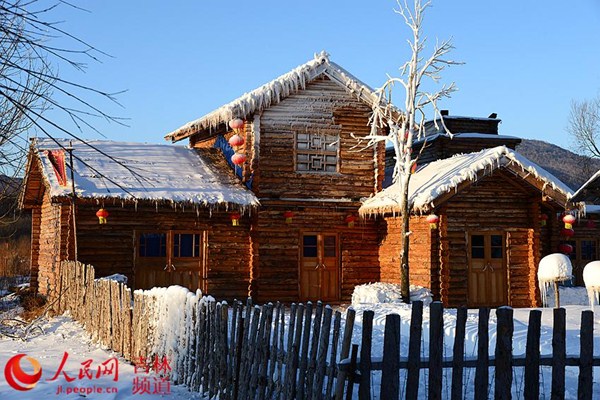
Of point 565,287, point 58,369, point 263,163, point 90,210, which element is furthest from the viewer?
point 565,287

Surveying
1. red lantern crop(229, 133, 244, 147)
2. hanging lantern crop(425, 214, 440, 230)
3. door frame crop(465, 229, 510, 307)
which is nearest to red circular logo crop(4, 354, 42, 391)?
red lantern crop(229, 133, 244, 147)

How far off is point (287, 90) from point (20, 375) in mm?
12429

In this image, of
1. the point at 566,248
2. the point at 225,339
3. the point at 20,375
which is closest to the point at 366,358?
the point at 225,339

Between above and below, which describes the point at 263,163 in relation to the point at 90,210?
above

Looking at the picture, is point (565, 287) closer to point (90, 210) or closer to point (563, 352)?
point (90, 210)

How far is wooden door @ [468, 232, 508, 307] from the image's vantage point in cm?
1805

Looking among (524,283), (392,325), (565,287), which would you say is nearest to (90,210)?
(524,283)

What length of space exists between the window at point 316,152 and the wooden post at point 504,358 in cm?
1475

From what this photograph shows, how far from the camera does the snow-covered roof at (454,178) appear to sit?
16828mm

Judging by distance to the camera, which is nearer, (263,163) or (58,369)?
(58,369)

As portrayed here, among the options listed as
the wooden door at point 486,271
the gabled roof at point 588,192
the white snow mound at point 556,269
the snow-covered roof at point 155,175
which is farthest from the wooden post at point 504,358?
the wooden door at point 486,271

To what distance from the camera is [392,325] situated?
481cm

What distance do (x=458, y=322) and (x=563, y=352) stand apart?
0.90 meters

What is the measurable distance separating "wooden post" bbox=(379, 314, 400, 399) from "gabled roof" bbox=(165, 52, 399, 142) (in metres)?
14.2
